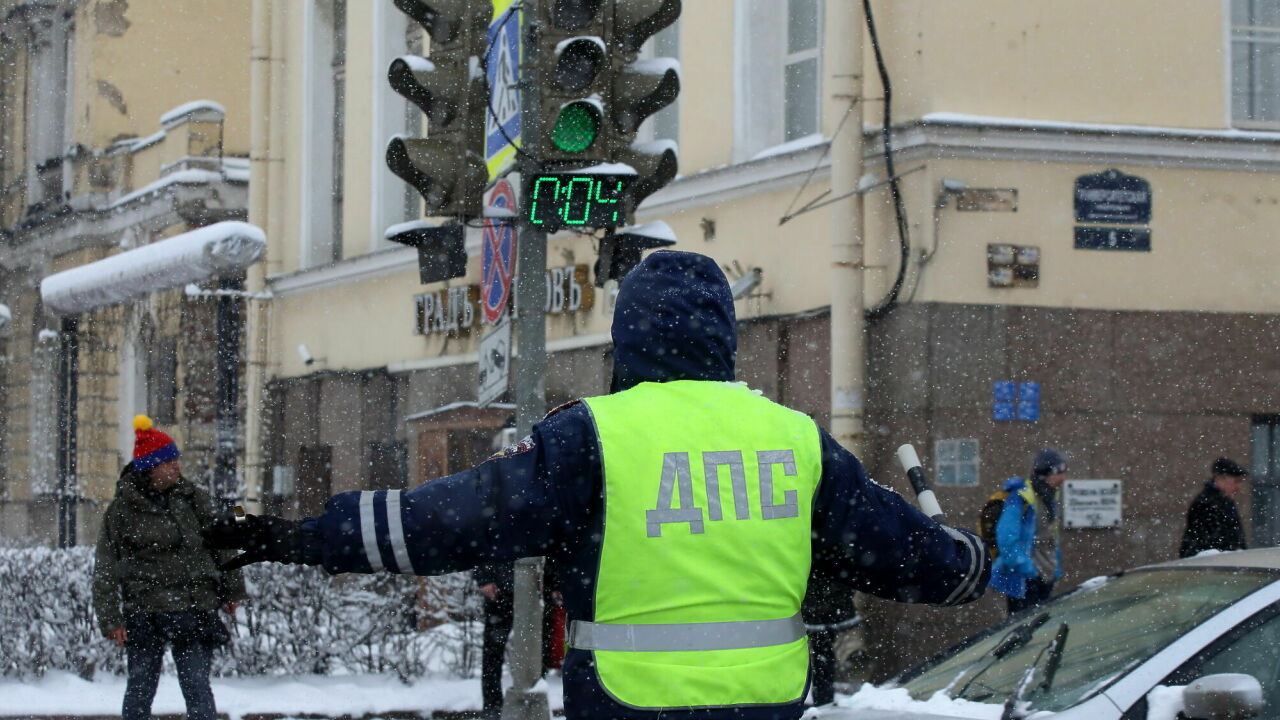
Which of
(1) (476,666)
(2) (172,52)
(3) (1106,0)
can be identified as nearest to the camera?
(1) (476,666)

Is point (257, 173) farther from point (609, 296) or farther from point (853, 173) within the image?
point (853, 173)

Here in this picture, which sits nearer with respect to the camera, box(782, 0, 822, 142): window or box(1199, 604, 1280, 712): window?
box(1199, 604, 1280, 712): window

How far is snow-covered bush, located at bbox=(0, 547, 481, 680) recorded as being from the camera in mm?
11258

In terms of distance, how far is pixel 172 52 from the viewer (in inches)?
1050

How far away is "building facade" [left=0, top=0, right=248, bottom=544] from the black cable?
442 inches

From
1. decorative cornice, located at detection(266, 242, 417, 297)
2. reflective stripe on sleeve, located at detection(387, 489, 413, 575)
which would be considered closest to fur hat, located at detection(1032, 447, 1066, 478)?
decorative cornice, located at detection(266, 242, 417, 297)

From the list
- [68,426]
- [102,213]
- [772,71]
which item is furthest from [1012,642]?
[68,426]

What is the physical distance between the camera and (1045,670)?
196 inches

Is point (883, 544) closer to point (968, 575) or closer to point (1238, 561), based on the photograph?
point (968, 575)

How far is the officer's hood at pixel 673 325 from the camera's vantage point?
3279mm

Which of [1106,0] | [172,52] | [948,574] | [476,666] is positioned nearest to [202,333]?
[172,52]

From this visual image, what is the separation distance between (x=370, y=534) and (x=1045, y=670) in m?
2.55

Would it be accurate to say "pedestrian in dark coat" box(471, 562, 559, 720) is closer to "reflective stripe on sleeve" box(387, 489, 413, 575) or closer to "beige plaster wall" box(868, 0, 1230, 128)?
"beige plaster wall" box(868, 0, 1230, 128)

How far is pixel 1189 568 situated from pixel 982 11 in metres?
7.27
